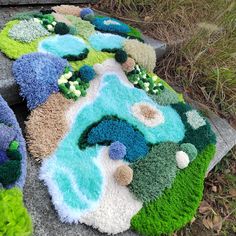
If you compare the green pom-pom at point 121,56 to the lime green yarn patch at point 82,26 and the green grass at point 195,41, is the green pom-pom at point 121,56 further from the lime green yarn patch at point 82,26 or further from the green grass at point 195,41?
the green grass at point 195,41

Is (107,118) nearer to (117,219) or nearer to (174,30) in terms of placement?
(117,219)

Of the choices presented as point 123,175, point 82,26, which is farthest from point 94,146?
point 82,26

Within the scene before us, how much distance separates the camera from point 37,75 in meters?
1.71

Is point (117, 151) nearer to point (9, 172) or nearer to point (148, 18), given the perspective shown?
point (9, 172)

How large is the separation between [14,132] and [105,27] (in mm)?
1104

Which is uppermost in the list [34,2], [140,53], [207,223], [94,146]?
[140,53]

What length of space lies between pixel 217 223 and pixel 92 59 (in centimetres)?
105

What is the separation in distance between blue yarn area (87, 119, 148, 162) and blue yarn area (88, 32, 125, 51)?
515 millimetres

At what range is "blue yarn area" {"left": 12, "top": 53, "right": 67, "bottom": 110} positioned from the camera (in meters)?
1.69

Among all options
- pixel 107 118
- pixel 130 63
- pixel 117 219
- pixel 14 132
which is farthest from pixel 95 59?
pixel 117 219

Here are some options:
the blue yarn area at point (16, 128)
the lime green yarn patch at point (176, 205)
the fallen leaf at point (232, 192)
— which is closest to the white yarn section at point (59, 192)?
the blue yarn area at point (16, 128)

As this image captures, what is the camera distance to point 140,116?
6.39ft

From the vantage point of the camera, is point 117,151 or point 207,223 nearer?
point 117,151

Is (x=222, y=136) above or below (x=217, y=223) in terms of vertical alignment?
above
